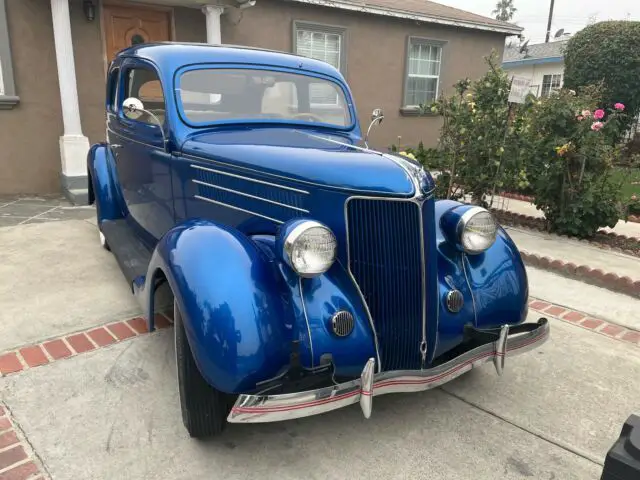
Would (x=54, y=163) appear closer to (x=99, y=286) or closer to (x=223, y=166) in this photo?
(x=99, y=286)

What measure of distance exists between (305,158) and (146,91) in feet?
6.50

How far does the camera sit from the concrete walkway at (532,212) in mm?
5998

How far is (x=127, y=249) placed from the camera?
361cm

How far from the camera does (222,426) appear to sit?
2137mm

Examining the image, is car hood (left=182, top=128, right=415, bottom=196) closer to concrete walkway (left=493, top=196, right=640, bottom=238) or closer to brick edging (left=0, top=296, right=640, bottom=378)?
brick edging (left=0, top=296, right=640, bottom=378)

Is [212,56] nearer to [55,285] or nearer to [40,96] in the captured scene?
[55,285]

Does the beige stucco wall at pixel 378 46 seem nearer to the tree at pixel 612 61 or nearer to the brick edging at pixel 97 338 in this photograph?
the tree at pixel 612 61

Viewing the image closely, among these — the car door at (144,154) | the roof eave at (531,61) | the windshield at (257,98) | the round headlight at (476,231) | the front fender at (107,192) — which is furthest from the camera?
the roof eave at (531,61)

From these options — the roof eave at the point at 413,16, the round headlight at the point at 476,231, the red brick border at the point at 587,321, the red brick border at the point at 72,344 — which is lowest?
the red brick border at the point at 587,321

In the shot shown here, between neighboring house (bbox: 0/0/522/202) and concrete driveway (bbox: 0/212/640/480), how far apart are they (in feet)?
13.7

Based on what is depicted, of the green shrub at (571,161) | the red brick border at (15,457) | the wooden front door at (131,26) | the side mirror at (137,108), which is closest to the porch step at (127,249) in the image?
the side mirror at (137,108)

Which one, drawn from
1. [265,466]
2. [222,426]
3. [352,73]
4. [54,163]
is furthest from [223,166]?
[352,73]

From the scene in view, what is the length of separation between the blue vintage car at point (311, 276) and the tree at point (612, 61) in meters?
11.7

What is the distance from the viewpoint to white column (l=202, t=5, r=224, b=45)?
23.1 ft
